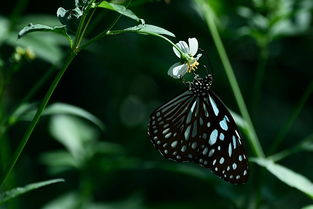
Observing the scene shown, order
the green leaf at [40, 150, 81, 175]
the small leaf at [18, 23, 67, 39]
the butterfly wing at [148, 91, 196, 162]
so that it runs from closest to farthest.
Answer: the small leaf at [18, 23, 67, 39] < the butterfly wing at [148, 91, 196, 162] < the green leaf at [40, 150, 81, 175]

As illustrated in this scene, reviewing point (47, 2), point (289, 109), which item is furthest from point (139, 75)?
point (289, 109)

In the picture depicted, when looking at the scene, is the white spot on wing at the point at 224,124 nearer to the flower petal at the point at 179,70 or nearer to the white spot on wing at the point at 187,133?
the white spot on wing at the point at 187,133

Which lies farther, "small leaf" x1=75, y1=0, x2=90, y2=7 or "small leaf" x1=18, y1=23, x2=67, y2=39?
"small leaf" x1=75, y1=0, x2=90, y2=7

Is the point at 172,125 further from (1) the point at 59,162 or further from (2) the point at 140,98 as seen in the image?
(2) the point at 140,98

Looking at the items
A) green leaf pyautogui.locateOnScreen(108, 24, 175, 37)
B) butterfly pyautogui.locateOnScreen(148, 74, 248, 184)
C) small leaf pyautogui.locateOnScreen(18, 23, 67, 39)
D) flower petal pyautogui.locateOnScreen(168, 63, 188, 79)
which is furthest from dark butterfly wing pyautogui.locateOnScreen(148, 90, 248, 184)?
small leaf pyautogui.locateOnScreen(18, 23, 67, 39)

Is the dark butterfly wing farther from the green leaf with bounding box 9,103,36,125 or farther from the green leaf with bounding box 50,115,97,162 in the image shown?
the green leaf with bounding box 50,115,97,162

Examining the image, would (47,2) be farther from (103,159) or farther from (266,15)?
(266,15)

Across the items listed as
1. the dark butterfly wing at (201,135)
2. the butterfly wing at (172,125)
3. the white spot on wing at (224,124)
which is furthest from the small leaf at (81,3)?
the white spot on wing at (224,124)
